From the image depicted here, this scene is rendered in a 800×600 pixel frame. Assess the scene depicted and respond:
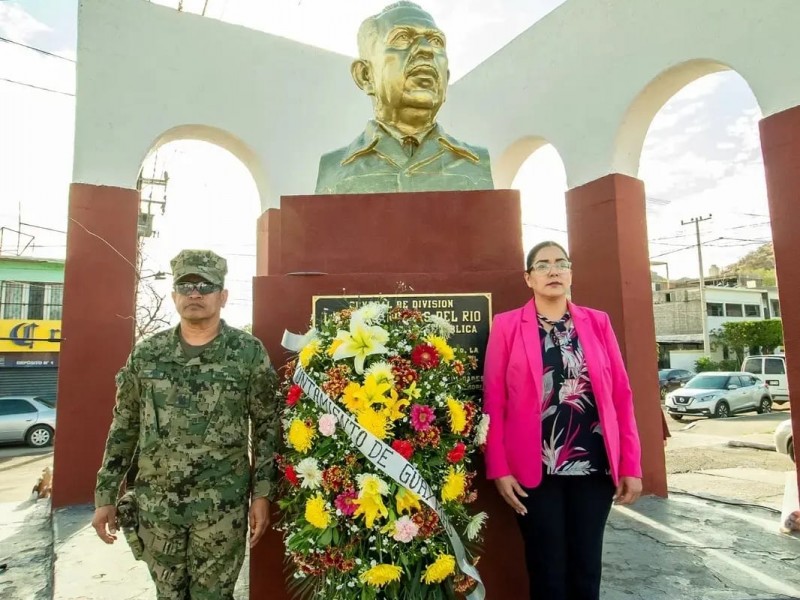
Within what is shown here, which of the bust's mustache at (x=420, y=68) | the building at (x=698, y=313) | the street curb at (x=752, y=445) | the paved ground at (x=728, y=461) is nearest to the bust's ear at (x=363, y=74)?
the bust's mustache at (x=420, y=68)

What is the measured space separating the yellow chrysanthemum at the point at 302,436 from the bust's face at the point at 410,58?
2.03 metres

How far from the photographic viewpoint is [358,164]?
11.1ft

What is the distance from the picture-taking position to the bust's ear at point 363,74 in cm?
344

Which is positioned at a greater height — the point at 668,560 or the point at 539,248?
the point at 539,248

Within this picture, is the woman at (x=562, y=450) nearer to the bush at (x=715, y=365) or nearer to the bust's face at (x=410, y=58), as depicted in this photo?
the bust's face at (x=410, y=58)

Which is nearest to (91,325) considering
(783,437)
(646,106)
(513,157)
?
(513,157)

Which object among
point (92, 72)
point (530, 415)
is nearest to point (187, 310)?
point (530, 415)

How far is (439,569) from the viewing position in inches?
77.0

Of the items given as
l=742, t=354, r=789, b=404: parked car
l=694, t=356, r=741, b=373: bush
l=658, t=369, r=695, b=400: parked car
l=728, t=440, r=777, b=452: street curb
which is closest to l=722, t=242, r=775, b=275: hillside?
l=694, t=356, r=741, b=373: bush

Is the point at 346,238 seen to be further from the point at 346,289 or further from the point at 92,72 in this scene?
the point at 92,72

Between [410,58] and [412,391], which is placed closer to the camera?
[412,391]

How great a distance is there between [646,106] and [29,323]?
723 inches

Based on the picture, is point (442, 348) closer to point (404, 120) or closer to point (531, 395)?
point (531, 395)

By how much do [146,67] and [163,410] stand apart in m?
4.73
